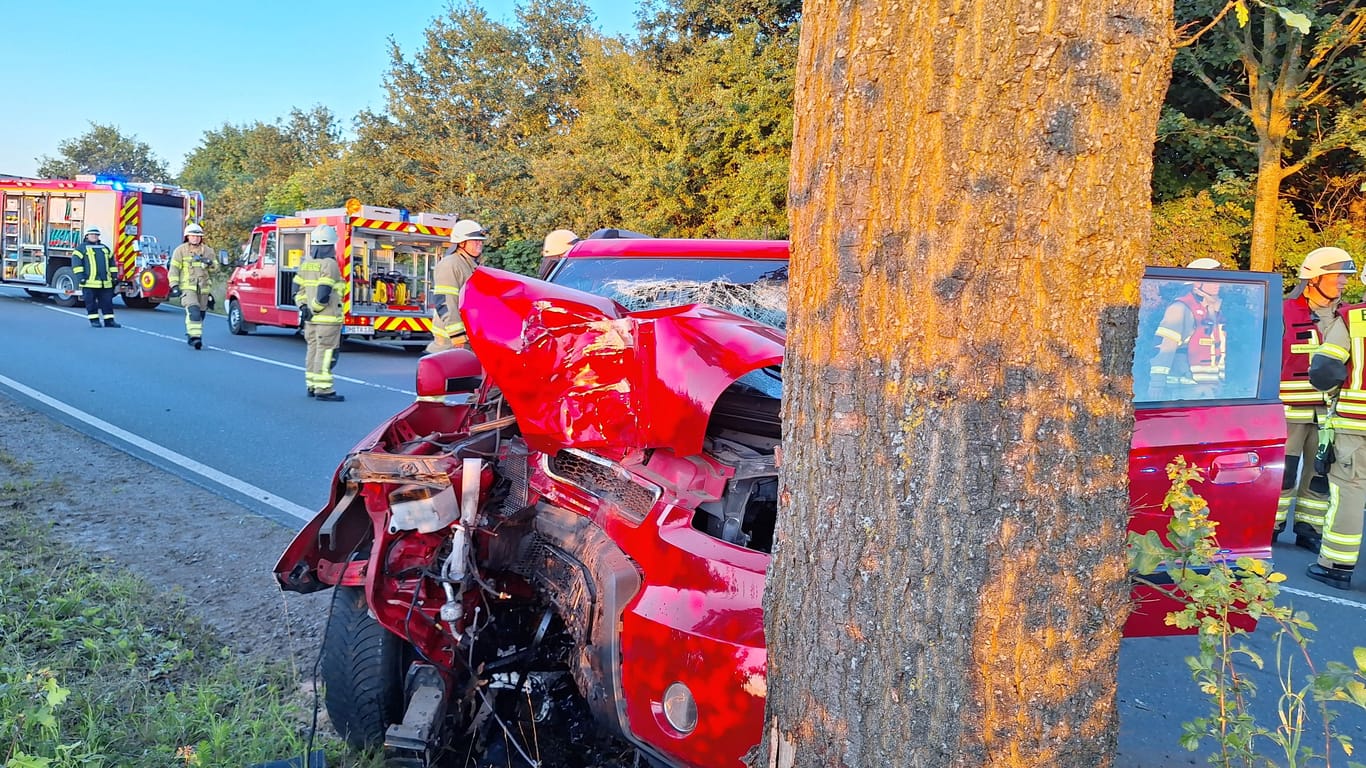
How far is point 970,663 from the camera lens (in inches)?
49.9

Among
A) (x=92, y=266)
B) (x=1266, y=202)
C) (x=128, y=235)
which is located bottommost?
(x=92, y=266)

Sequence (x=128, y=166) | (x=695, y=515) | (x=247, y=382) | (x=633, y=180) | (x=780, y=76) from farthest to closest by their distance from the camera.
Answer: (x=128, y=166) → (x=633, y=180) → (x=780, y=76) → (x=247, y=382) → (x=695, y=515)

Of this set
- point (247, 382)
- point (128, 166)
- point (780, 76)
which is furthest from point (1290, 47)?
point (128, 166)

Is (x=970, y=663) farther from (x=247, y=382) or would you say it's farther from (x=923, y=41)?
(x=247, y=382)

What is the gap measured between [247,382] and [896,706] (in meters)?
10.2

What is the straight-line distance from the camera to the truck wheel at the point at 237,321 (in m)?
15.8

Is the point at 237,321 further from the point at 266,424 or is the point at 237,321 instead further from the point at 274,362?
the point at 266,424

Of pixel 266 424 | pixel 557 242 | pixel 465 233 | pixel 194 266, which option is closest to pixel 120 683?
pixel 557 242

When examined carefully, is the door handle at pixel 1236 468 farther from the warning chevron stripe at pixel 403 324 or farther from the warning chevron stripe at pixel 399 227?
the warning chevron stripe at pixel 399 227

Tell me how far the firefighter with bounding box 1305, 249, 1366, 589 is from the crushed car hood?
13.2ft

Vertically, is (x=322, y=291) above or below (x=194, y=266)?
below

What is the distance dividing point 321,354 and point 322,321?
1.15 feet

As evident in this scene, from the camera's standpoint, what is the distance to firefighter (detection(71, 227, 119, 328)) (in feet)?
46.8

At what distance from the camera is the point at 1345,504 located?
4840mm
